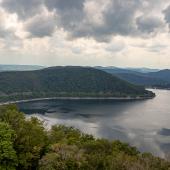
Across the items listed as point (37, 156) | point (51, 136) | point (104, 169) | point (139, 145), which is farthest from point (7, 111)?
point (139, 145)

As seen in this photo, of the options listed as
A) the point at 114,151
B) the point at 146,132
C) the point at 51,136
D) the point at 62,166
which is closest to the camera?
the point at 62,166

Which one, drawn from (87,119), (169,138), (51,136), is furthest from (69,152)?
(87,119)

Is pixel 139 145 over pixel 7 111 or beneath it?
beneath

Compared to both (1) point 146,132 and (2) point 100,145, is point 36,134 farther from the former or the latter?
(1) point 146,132

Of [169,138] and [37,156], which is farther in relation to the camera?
[169,138]

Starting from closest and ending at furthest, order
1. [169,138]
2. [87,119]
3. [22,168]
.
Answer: [22,168], [169,138], [87,119]

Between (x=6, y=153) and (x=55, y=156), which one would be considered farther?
(x=55, y=156)

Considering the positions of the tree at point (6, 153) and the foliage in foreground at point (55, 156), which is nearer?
the foliage in foreground at point (55, 156)

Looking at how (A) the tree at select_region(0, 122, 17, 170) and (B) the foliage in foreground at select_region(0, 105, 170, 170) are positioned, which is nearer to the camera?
(B) the foliage in foreground at select_region(0, 105, 170, 170)

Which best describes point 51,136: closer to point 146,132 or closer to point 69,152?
point 69,152

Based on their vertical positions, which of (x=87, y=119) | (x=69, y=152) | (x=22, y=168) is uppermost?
(x=69, y=152)
